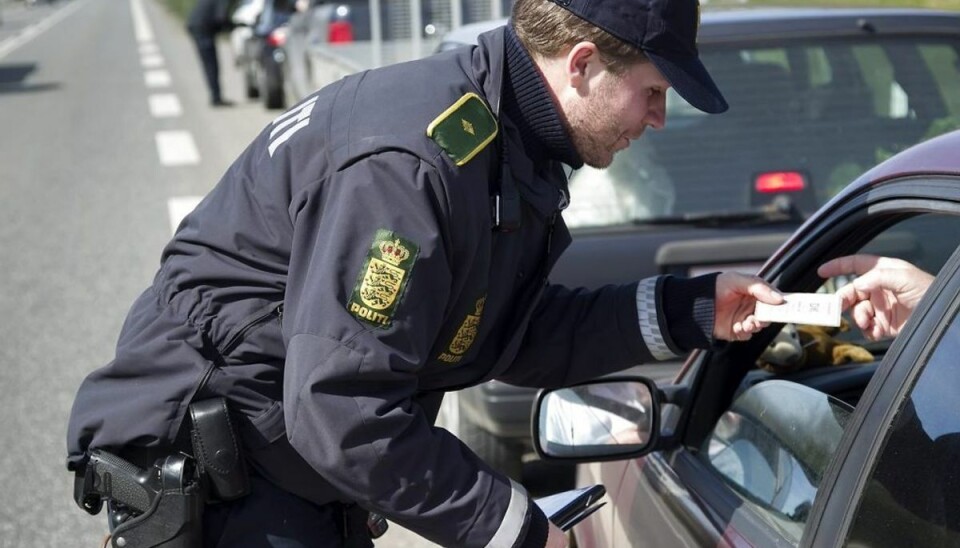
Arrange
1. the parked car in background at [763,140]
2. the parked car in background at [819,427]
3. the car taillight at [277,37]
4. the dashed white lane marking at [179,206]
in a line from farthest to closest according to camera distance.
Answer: the car taillight at [277,37]
the dashed white lane marking at [179,206]
the parked car in background at [763,140]
the parked car in background at [819,427]

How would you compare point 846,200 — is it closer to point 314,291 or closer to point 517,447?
point 314,291

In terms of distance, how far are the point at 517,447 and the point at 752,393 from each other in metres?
1.96

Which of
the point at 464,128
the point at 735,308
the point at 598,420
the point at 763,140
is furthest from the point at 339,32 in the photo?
the point at 464,128

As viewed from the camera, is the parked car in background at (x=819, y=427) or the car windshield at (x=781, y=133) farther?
the car windshield at (x=781, y=133)

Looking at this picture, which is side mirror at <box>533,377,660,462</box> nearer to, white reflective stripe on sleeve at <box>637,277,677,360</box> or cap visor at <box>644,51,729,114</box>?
white reflective stripe on sleeve at <box>637,277,677,360</box>

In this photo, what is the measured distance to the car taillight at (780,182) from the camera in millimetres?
3967

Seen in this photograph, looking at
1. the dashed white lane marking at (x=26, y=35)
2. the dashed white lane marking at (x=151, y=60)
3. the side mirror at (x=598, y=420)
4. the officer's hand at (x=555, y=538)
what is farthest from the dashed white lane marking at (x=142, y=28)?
the officer's hand at (x=555, y=538)

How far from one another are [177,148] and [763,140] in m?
9.80

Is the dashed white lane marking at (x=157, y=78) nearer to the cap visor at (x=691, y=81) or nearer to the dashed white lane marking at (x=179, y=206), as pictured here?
the dashed white lane marking at (x=179, y=206)

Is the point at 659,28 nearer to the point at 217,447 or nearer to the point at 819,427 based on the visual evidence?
the point at 819,427

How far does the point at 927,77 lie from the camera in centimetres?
407

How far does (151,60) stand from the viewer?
83.6 feet

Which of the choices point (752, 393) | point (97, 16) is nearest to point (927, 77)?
point (752, 393)

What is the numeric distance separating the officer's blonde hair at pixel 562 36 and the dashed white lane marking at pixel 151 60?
22901 millimetres
